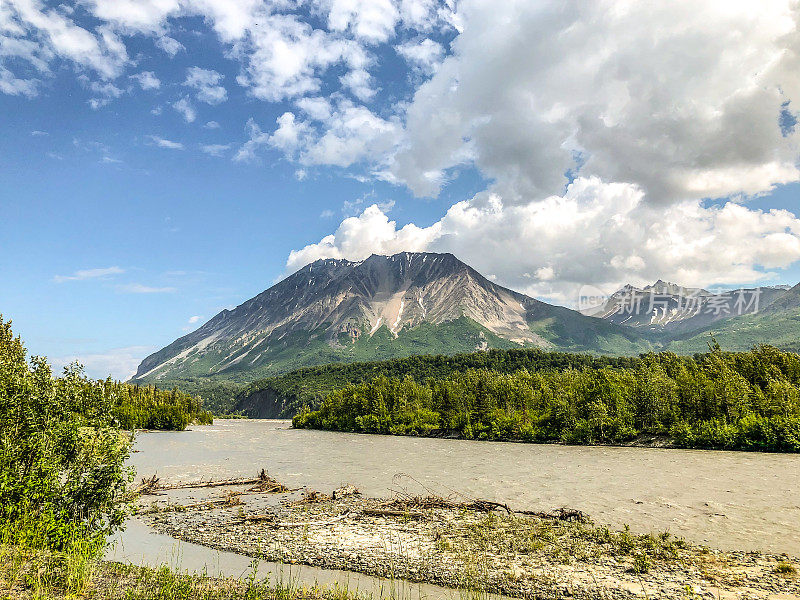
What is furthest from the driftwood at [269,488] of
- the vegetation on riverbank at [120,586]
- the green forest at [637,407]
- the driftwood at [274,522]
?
the green forest at [637,407]

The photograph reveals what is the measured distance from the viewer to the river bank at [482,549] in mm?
17641

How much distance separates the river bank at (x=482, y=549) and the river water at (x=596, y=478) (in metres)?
3.72

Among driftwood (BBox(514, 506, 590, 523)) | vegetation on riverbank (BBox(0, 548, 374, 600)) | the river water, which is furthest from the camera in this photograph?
driftwood (BBox(514, 506, 590, 523))

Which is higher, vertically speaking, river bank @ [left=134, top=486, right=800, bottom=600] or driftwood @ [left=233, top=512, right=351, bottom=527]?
river bank @ [left=134, top=486, right=800, bottom=600]

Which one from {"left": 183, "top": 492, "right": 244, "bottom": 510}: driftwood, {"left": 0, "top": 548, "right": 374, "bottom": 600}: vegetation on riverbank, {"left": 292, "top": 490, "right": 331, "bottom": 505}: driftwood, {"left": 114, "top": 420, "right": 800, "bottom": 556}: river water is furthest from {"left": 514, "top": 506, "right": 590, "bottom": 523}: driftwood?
{"left": 183, "top": 492, "right": 244, "bottom": 510}: driftwood

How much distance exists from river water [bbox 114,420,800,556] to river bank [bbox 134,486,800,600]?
12.2ft

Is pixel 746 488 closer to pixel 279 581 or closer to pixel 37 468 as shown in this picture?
pixel 279 581

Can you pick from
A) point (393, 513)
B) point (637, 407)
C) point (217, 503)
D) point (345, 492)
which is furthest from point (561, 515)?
point (637, 407)

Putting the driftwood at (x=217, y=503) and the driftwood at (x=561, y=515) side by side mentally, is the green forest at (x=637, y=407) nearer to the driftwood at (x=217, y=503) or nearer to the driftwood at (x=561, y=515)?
the driftwood at (x=561, y=515)

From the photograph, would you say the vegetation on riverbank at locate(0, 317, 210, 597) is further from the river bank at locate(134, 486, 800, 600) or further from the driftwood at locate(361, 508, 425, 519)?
the driftwood at locate(361, 508, 425, 519)

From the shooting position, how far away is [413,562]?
20.7 metres

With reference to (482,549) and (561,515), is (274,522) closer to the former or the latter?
(482,549)

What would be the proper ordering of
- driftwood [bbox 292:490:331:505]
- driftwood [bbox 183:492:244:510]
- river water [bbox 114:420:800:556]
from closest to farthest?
river water [bbox 114:420:800:556] → driftwood [bbox 183:492:244:510] → driftwood [bbox 292:490:331:505]

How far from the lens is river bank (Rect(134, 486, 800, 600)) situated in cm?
Answer: 1764
